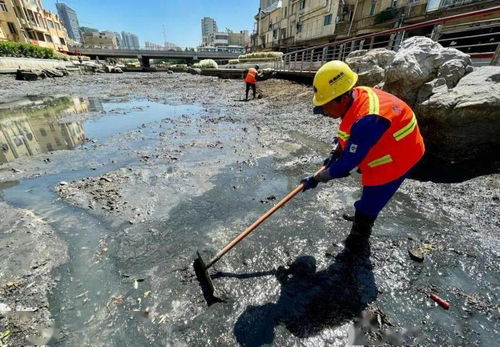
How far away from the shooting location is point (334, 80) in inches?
84.0

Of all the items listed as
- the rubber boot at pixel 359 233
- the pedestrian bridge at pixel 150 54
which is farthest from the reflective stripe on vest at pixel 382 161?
the pedestrian bridge at pixel 150 54

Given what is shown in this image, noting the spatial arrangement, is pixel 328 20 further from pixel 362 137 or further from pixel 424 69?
pixel 362 137

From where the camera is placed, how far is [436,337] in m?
1.93

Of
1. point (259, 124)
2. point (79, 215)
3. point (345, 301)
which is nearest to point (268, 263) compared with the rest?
point (345, 301)

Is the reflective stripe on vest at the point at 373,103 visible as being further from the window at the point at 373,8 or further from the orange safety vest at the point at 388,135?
the window at the point at 373,8

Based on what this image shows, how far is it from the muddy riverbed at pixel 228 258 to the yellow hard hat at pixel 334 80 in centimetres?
179

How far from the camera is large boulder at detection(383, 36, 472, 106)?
15.6 feet

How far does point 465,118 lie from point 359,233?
3.12 meters

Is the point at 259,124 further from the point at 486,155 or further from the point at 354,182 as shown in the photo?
the point at 486,155

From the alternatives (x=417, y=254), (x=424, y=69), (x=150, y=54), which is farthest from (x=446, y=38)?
(x=150, y=54)

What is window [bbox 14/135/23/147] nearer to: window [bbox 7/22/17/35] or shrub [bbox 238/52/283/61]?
shrub [bbox 238/52/283/61]

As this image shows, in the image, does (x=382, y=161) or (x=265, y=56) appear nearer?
(x=382, y=161)

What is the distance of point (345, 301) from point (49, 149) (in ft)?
23.7

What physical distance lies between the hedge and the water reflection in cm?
2227
